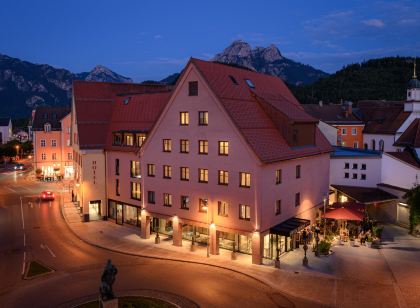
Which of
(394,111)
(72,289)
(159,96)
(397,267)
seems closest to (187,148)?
(159,96)

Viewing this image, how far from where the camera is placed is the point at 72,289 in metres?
27.8

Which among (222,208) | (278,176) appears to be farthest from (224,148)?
(278,176)

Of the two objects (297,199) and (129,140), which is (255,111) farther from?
(129,140)

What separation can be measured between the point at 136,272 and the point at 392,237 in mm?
26952

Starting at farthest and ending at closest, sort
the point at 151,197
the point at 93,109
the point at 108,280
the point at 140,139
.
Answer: the point at 93,109 → the point at 140,139 → the point at 151,197 → the point at 108,280

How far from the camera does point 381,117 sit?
93.0 meters

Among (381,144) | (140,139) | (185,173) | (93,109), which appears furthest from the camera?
(381,144)

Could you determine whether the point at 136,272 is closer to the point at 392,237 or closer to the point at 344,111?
the point at 392,237

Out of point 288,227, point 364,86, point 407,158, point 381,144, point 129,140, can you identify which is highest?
point 364,86

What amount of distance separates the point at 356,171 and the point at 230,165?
23.3 meters

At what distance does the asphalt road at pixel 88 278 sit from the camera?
25969mm

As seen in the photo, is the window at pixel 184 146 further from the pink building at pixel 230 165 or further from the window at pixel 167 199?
the window at pixel 167 199

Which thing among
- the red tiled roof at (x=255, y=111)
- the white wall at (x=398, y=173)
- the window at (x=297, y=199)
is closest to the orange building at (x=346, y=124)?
the white wall at (x=398, y=173)

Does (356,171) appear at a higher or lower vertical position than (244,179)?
lower
